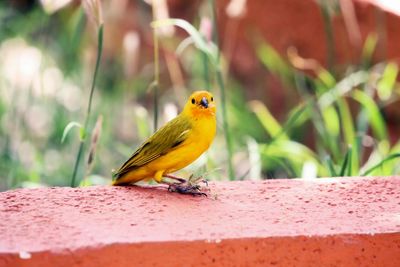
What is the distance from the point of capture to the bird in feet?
8.52

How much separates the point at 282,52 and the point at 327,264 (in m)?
3.81

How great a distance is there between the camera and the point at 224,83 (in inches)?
187

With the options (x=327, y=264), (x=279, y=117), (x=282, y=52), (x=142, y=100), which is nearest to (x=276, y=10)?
(x=282, y=52)

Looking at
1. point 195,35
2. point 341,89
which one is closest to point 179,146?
point 195,35

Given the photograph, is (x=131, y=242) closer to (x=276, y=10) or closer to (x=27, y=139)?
(x=27, y=139)

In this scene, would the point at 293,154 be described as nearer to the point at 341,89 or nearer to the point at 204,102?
the point at 341,89

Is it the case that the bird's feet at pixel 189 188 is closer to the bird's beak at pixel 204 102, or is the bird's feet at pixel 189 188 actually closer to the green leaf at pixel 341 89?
the bird's beak at pixel 204 102

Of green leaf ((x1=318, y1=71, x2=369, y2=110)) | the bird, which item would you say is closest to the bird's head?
the bird

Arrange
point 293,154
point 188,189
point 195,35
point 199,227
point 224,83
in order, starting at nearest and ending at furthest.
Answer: point 199,227, point 188,189, point 195,35, point 293,154, point 224,83

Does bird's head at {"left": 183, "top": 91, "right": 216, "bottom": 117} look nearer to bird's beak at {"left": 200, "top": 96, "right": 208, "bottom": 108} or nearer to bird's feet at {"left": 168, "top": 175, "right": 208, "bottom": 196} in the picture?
bird's beak at {"left": 200, "top": 96, "right": 208, "bottom": 108}

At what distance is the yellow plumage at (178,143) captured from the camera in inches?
102

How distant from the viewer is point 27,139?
5.14 meters

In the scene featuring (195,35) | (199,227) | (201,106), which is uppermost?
(195,35)

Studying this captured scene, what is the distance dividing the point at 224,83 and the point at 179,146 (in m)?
2.18
